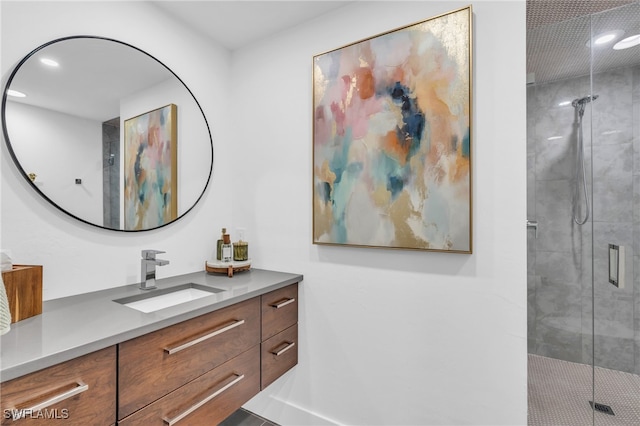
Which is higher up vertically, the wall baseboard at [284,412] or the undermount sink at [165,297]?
the undermount sink at [165,297]

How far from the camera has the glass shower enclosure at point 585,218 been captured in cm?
144

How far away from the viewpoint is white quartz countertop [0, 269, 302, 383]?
785mm

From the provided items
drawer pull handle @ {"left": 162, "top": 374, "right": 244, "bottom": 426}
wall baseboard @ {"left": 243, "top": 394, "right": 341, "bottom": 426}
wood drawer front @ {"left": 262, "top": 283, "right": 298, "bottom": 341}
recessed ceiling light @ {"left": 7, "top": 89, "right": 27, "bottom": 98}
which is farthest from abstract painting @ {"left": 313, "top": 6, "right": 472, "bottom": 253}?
recessed ceiling light @ {"left": 7, "top": 89, "right": 27, "bottom": 98}

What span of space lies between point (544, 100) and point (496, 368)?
4.63 ft

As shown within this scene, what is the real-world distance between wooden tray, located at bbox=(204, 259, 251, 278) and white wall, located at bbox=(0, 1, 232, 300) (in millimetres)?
120

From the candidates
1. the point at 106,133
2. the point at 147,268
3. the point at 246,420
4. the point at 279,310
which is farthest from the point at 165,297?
the point at 246,420

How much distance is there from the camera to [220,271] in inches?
71.5

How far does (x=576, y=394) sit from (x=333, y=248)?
1.56 metres

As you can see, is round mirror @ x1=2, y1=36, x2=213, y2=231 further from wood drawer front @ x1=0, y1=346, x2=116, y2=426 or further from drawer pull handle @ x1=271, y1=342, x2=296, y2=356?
drawer pull handle @ x1=271, y1=342, x2=296, y2=356

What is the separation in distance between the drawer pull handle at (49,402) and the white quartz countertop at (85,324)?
0.29 feet

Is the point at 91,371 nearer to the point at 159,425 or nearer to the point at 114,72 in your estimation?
the point at 159,425

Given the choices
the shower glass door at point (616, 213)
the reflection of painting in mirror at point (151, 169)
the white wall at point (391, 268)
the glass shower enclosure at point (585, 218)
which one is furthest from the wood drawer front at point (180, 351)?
the shower glass door at point (616, 213)

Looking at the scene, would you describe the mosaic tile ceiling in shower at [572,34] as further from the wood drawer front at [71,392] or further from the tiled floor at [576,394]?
the wood drawer front at [71,392]

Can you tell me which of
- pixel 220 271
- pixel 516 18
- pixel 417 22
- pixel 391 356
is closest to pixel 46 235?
pixel 220 271
